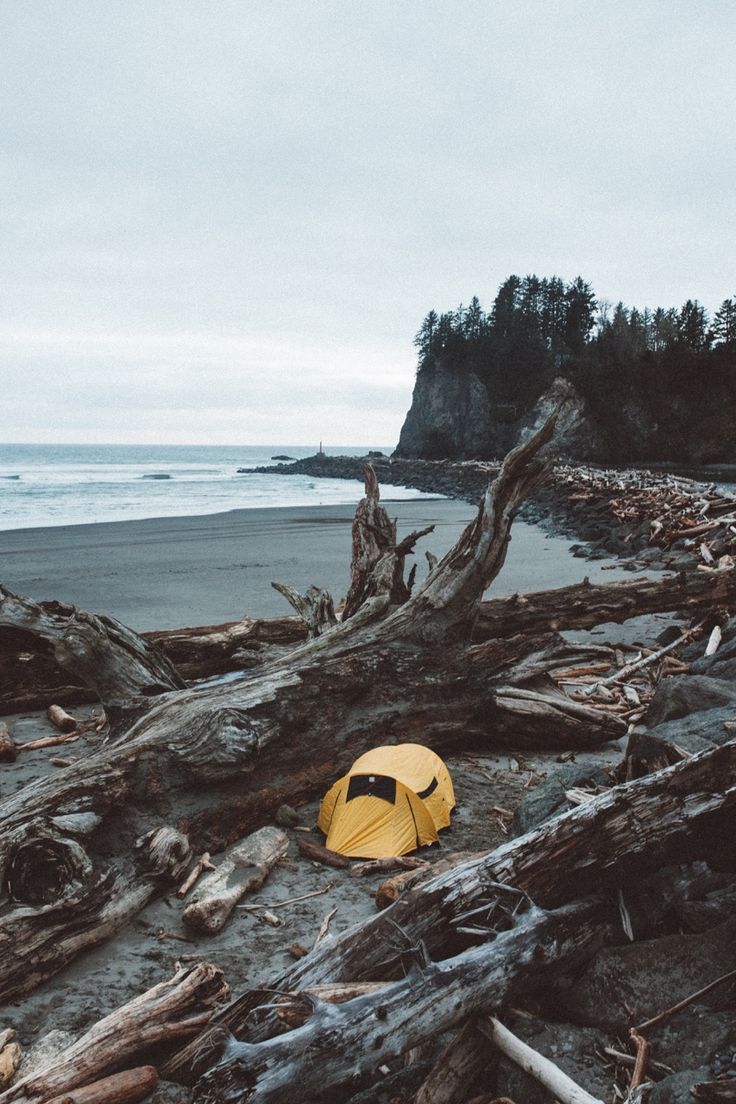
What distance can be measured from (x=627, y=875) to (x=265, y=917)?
199 centimetres

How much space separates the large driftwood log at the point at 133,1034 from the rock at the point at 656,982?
154 centimetres

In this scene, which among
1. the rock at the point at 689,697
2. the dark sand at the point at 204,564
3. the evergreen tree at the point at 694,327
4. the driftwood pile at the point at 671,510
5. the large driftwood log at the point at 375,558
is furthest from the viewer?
the evergreen tree at the point at 694,327

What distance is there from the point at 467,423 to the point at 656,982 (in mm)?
84470

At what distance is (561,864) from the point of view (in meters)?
3.39

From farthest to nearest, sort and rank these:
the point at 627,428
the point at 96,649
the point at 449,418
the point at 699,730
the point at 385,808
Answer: the point at 449,418 → the point at 627,428 → the point at 96,649 → the point at 385,808 → the point at 699,730

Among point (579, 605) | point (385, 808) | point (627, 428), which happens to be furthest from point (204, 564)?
point (627, 428)

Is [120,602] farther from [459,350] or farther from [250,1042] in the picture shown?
[459,350]

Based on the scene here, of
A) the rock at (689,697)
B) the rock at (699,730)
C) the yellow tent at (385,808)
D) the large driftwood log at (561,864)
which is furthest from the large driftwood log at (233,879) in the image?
the rock at (689,697)

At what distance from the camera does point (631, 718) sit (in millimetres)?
7062

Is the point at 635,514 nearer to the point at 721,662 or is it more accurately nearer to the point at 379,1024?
the point at 721,662

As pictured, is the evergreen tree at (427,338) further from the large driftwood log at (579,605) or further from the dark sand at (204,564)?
the large driftwood log at (579,605)

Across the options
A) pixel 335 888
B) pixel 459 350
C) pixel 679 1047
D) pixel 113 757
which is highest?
pixel 459 350

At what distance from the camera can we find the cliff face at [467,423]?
73750 millimetres

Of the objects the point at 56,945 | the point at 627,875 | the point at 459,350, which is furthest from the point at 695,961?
the point at 459,350
